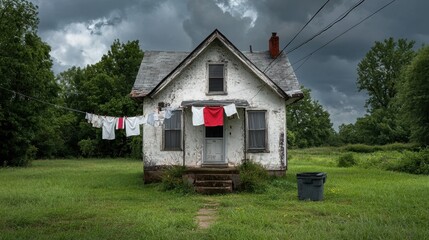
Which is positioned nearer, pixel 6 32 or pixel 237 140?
pixel 237 140

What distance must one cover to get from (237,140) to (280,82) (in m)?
4.04

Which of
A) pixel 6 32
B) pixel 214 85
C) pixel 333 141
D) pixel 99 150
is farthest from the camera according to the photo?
pixel 333 141

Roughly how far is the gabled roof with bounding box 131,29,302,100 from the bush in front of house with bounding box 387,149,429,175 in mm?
10272

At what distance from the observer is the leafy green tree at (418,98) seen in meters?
49.9

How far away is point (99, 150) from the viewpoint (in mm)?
52938

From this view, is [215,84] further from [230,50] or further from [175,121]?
[175,121]

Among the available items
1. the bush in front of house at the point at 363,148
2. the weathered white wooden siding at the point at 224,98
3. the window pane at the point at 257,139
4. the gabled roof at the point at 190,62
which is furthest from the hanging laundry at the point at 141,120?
the bush in front of house at the point at 363,148

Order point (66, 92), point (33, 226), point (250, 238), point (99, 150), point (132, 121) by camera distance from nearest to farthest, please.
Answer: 1. point (250, 238)
2. point (33, 226)
3. point (132, 121)
4. point (99, 150)
5. point (66, 92)

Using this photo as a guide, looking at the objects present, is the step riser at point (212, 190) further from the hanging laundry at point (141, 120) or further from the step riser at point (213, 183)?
the hanging laundry at point (141, 120)

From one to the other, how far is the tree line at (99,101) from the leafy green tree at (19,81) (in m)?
0.07

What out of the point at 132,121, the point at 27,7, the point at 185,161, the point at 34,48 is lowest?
the point at 185,161

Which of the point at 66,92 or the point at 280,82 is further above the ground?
the point at 66,92

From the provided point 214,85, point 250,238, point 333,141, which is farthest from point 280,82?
point 333,141

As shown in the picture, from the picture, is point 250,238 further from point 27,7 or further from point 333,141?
point 333,141
